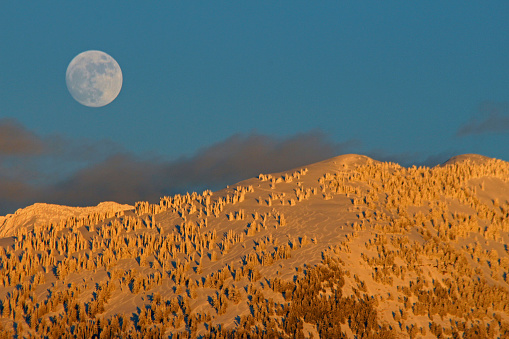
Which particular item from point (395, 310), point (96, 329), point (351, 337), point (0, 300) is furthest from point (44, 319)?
point (395, 310)

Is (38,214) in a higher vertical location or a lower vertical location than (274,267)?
higher

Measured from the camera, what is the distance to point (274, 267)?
27.5m

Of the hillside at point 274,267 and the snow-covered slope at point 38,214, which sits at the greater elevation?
the snow-covered slope at point 38,214

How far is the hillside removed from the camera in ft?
77.4

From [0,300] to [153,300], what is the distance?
25.3ft

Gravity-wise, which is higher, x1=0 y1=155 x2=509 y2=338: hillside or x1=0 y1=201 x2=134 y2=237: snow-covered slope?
x1=0 y1=201 x2=134 y2=237: snow-covered slope

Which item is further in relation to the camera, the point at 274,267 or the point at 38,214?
the point at 38,214

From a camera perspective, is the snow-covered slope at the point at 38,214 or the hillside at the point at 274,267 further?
the snow-covered slope at the point at 38,214

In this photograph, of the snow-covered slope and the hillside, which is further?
the snow-covered slope

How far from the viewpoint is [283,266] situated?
90.3ft

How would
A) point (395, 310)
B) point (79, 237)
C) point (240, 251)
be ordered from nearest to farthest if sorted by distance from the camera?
point (395, 310), point (240, 251), point (79, 237)

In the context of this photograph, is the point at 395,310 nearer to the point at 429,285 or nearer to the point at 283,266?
the point at 429,285

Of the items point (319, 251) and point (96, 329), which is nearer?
point (96, 329)

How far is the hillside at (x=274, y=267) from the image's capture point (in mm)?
23594
